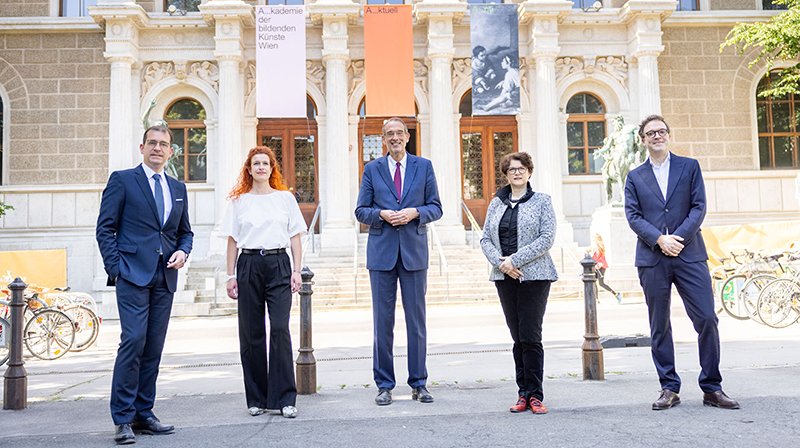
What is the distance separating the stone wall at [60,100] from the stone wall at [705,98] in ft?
59.6

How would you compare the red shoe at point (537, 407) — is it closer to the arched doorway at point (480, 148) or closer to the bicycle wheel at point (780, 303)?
the bicycle wheel at point (780, 303)

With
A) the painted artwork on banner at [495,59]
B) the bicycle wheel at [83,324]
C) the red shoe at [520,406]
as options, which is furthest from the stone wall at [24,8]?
the red shoe at [520,406]

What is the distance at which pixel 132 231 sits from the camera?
5.08m

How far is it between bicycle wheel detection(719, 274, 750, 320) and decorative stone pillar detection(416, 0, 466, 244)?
376 inches

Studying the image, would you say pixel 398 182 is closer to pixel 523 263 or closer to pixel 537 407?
pixel 523 263

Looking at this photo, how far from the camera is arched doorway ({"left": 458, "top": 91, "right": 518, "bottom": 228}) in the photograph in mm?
23250

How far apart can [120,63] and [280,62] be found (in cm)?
513

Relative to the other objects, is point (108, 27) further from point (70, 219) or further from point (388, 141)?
point (388, 141)

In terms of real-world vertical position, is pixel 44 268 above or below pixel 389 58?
below

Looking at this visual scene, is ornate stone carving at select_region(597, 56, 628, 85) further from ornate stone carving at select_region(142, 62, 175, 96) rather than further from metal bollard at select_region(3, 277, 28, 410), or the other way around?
metal bollard at select_region(3, 277, 28, 410)

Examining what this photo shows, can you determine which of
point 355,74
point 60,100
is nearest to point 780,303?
point 355,74

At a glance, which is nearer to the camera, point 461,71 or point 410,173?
point 410,173

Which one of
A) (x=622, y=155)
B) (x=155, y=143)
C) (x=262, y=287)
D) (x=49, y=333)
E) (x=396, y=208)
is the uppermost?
(x=622, y=155)

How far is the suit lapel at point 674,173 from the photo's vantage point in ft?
18.3
